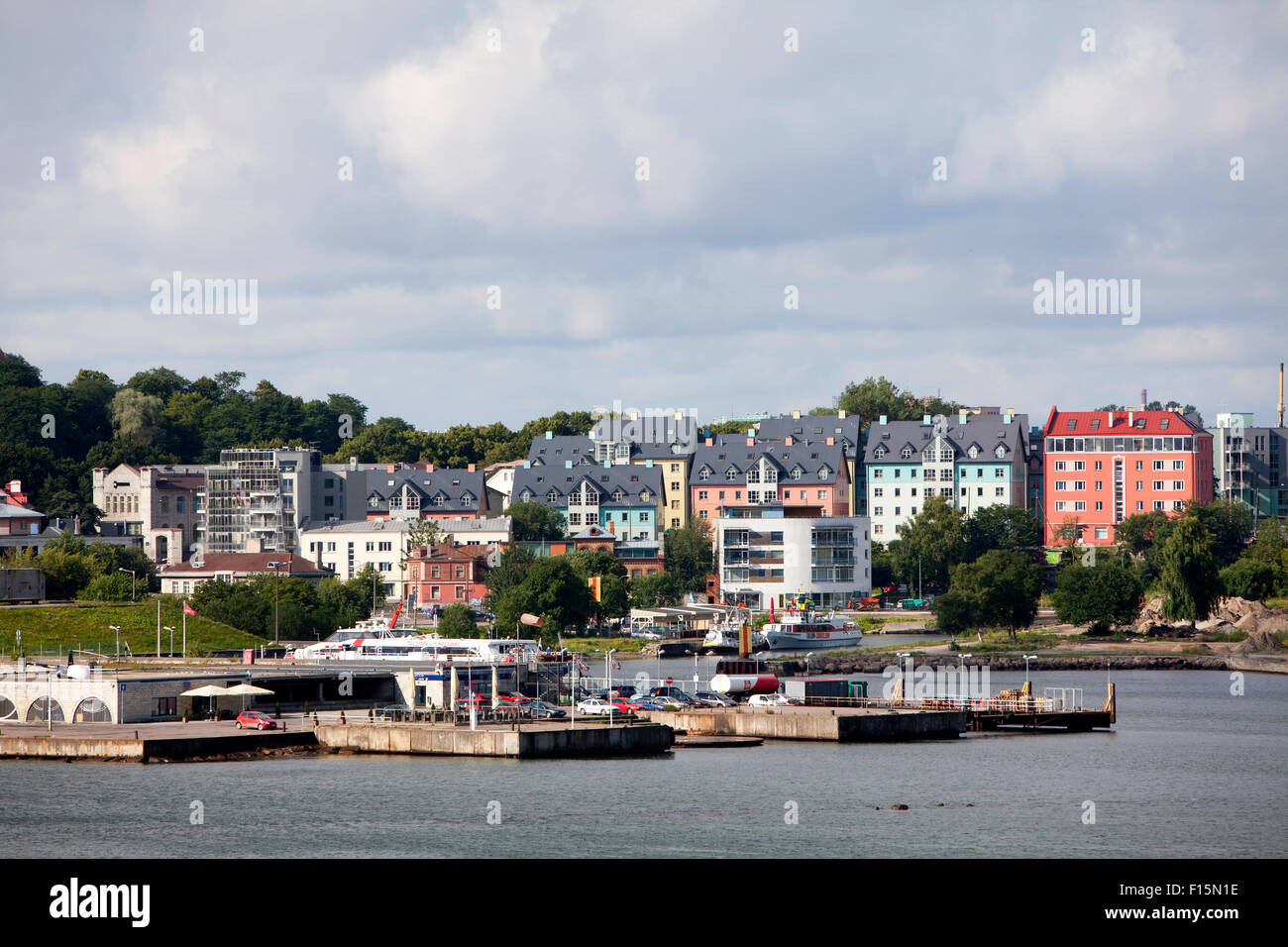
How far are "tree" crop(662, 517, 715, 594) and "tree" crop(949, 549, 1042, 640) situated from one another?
45.0m

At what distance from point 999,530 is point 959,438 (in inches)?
653

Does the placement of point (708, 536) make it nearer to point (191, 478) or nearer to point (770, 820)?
point (191, 478)

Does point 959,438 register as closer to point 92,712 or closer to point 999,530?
point 999,530

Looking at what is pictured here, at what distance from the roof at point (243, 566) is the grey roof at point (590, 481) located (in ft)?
102

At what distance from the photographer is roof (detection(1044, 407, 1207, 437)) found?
18575 centimetres

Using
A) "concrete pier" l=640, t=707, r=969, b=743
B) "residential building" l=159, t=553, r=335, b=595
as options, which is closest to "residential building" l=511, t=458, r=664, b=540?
"residential building" l=159, t=553, r=335, b=595

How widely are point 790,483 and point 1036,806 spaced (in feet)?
433

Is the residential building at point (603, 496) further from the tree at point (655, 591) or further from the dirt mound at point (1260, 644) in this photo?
the dirt mound at point (1260, 644)

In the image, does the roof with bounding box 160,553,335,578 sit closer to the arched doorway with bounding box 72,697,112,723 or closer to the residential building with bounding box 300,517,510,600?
the residential building with bounding box 300,517,510,600

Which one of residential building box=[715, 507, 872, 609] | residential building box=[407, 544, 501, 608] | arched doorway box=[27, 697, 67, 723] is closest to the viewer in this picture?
arched doorway box=[27, 697, 67, 723]

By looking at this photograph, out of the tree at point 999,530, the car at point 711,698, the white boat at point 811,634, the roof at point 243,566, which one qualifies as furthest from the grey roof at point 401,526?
the car at point 711,698

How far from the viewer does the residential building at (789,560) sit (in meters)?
167

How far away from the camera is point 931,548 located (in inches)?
6890

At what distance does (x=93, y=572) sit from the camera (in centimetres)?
12694
